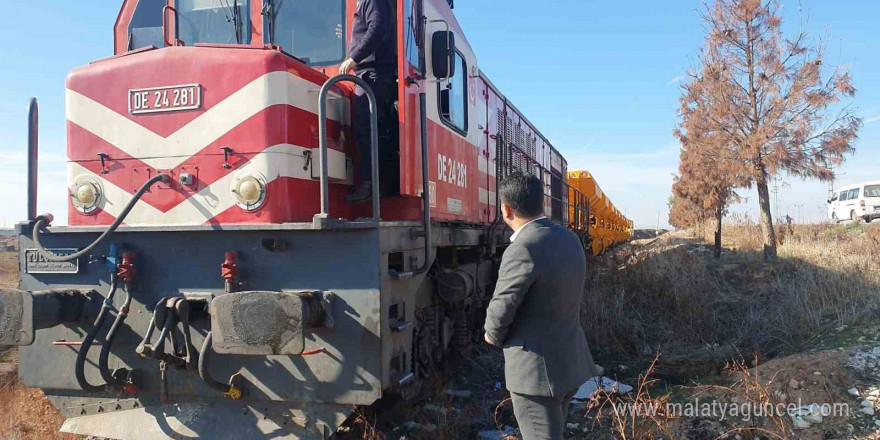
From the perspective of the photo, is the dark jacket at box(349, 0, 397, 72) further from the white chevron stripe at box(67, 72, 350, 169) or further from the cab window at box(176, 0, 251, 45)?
the cab window at box(176, 0, 251, 45)

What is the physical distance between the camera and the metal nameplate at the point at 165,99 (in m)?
3.79

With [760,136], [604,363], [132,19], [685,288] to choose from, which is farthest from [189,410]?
[760,136]

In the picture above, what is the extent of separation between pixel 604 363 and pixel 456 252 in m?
2.48

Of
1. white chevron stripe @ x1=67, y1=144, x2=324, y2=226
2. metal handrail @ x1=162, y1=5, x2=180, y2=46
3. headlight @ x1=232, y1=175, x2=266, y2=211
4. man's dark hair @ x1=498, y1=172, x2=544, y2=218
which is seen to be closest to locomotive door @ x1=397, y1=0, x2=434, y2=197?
white chevron stripe @ x1=67, y1=144, x2=324, y2=226

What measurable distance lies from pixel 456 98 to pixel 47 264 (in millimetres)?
3593

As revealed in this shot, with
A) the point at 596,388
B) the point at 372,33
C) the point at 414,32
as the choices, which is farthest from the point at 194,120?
the point at 596,388

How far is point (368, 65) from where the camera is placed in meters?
4.32

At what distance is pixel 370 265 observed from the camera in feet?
11.4

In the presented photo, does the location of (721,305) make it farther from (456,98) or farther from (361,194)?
(361,194)

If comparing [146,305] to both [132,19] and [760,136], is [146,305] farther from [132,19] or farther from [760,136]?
[760,136]

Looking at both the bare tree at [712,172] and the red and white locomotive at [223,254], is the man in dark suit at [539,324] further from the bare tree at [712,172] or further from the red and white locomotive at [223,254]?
the bare tree at [712,172]

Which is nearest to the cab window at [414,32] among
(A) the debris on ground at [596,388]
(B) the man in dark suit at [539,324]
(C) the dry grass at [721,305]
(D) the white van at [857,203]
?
(B) the man in dark suit at [539,324]

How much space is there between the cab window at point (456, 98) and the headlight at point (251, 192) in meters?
1.98

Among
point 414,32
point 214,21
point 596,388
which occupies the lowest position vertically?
point 596,388
